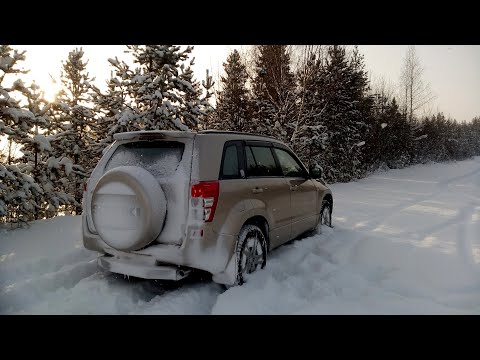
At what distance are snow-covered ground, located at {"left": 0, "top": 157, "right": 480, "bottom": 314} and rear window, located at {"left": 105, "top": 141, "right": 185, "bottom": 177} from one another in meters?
1.42

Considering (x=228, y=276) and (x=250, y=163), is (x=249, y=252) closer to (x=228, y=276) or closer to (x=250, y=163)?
(x=228, y=276)

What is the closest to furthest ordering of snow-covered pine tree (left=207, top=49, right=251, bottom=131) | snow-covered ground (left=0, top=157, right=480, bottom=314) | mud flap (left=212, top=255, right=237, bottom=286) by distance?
snow-covered ground (left=0, top=157, right=480, bottom=314)
mud flap (left=212, top=255, right=237, bottom=286)
snow-covered pine tree (left=207, top=49, right=251, bottom=131)

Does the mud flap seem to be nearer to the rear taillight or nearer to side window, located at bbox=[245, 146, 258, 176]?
the rear taillight

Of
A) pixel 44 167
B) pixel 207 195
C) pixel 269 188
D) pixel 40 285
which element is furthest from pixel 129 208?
pixel 44 167

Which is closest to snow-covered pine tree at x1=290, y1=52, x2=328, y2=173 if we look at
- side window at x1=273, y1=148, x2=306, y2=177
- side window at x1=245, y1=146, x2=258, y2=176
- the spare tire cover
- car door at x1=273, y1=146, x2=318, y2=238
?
car door at x1=273, y1=146, x2=318, y2=238

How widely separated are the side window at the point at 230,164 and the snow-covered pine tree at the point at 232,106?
1635 cm

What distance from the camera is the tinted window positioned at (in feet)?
14.3

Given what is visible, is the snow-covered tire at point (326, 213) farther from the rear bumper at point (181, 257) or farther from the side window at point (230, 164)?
the rear bumper at point (181, 257)

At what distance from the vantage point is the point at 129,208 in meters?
3.37

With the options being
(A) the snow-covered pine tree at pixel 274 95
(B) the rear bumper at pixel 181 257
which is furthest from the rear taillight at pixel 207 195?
(A) the snow-covered pine tree at pixel 274 95

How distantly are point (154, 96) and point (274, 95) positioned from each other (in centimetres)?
1192

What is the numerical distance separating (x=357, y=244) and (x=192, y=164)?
3.77 m
